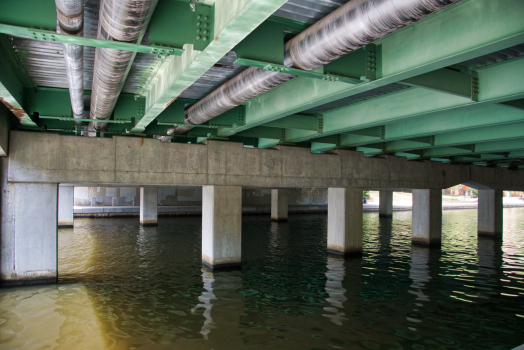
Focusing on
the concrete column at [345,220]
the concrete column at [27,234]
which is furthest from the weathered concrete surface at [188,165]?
the concrete column at [345,220]

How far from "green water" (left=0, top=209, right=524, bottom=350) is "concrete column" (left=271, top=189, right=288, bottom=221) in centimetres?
1791

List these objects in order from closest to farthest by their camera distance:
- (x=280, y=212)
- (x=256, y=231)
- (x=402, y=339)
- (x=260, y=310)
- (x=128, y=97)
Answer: (x=402, y=339), (x=260, y=310), (x=128, y=97), (x=256, y=231), (x=280, y=212)

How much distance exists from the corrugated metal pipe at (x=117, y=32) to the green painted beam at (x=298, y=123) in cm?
536

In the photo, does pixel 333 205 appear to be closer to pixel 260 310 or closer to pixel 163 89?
pixel 260 310

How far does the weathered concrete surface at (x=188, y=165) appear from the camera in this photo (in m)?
11.4

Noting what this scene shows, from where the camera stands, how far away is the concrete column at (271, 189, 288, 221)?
3578 centimetres

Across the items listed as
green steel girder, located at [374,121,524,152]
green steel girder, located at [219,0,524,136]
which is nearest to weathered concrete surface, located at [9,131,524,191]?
green steel girder, located at [374,121,524,152]

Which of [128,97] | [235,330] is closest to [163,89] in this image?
[128,97]

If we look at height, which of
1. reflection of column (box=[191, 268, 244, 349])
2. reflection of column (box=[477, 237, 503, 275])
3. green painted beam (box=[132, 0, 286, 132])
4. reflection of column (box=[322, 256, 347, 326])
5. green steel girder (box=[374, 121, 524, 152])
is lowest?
reflection of column (box=[477, 237, 503, 275])

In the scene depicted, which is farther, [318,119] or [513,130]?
[318,119]

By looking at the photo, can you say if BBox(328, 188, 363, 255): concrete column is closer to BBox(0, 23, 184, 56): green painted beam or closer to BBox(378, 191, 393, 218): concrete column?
BBox(0, 23, 184, 56): green painted beam

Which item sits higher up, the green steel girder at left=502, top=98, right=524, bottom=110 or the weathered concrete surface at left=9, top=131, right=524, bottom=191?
the green steel girder at left=502, top=98, right=524, bottom=110

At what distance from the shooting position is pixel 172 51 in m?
5.19

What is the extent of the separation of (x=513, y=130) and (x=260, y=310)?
30.6 ft
